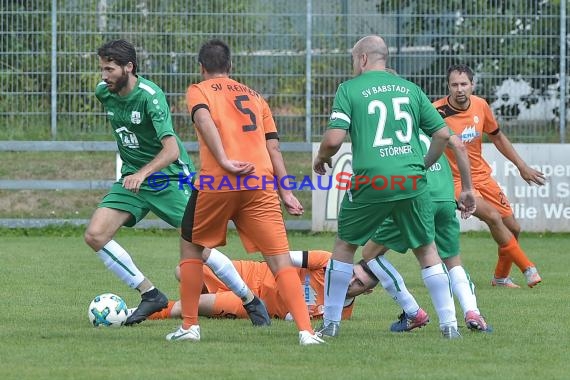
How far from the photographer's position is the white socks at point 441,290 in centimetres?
802

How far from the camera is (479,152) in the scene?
482 inches

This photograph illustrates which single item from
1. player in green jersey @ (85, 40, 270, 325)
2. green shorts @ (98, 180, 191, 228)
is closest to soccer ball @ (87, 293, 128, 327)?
player in green jersey @ (85, 40, 270, 325)

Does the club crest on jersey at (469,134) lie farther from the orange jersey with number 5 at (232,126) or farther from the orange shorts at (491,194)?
the orange jersey with number 5 at (232,126)

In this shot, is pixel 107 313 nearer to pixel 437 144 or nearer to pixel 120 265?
pixel 120 265

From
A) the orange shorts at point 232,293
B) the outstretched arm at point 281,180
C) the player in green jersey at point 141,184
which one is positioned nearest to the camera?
the outstretched arm at point 281,180

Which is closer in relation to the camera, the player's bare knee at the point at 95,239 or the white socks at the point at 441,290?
the white socks at the point at 441,290

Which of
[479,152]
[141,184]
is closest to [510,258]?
[479,152]

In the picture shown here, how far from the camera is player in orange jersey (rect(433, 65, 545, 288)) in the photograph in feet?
37.4

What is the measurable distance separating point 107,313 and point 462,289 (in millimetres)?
2506

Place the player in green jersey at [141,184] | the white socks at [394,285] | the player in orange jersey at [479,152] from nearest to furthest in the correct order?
the white socks at [394,285] < the player in green jersey at [141,184] < the player in orange jersey at [479,152]

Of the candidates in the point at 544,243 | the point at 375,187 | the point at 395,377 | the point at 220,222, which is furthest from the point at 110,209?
the point at 544,243

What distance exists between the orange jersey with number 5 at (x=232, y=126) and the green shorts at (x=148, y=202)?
155 cm

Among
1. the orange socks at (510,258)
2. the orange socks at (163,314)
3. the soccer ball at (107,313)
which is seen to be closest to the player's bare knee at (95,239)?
the soccer ball at (107,313)

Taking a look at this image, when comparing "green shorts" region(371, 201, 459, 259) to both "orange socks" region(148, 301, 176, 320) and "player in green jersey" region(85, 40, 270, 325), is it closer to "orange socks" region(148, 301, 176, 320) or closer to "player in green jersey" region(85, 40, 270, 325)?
"player in green jersey" region(85, 40, 270, 325)
